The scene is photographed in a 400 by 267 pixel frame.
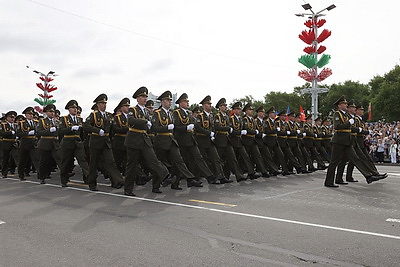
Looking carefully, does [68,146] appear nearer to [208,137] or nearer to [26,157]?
[26,157]

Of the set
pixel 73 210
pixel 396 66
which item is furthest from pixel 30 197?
pixel 396 66

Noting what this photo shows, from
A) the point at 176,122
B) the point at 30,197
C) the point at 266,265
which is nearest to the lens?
the point at 266,265

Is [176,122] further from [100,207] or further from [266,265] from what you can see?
[266,265]

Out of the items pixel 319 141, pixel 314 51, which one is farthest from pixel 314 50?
pixel 319 141

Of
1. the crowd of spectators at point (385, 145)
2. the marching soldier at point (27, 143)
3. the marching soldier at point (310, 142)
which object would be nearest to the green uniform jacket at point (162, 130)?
the marching soldier at point (27, 143)

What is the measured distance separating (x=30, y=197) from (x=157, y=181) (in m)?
2.69

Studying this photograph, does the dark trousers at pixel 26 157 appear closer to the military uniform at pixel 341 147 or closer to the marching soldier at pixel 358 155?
the military uniform at pixel 341 147

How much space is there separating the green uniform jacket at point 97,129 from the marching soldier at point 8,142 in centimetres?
474

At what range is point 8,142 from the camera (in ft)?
41.2

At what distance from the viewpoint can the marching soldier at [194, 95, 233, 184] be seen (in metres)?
9.76

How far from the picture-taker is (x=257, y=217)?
5797mm

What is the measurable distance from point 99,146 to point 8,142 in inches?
205

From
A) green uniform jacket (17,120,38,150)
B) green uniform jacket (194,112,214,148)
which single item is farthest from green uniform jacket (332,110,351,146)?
green uniform jacket (17,120,38,150)

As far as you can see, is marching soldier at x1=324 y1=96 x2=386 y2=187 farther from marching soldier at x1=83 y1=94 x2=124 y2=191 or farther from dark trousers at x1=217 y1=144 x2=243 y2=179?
marching soldier at x1=83 y1=94 x2=124 y2=191
